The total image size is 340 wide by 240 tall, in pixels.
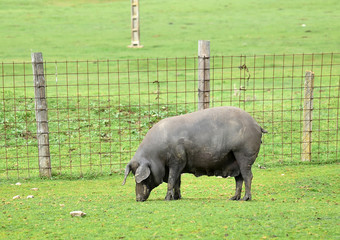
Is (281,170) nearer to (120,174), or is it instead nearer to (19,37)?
(120,174)

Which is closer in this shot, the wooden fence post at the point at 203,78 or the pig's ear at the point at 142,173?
the pig's ear at the point at 142,173

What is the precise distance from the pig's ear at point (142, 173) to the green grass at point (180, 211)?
0.42m

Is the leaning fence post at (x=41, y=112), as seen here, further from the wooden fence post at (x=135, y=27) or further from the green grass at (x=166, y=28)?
the wooden fence post at (x=135, y=27)

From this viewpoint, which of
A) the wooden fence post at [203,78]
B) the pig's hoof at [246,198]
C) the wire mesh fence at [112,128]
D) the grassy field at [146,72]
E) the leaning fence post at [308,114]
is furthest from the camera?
the grassy field at [146,72]

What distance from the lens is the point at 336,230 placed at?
7.38m

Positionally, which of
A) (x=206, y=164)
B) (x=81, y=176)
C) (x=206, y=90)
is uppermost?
(x=206, y=90)

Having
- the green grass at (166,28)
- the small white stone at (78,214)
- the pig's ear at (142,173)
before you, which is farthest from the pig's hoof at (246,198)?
the green grass at (166,28)

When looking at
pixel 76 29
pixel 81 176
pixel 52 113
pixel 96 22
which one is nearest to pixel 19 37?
pixel 76 29

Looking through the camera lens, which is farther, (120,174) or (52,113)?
(52,113)

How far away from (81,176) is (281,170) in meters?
4.24

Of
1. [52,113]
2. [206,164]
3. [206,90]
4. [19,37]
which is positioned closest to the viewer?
[206,164]

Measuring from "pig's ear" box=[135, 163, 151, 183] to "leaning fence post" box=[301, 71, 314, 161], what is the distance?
5.07m

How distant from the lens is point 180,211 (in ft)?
27.8

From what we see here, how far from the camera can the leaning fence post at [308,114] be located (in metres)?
13.1
